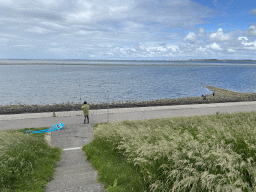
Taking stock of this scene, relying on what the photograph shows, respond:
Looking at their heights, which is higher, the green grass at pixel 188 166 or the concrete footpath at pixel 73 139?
the green grass at pixel 188 166

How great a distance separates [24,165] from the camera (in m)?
6.15

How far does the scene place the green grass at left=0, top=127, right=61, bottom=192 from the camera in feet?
17.1

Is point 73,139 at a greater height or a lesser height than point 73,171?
lesser

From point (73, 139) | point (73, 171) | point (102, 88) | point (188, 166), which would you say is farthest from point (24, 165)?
point (102, 88)

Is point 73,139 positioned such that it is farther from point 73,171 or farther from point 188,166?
point 188,166

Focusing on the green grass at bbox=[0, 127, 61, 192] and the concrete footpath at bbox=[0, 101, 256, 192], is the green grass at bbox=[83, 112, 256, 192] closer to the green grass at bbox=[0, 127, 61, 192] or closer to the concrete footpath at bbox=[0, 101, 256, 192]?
the concrete footpath at bbox=[0, 101, 256, 192]

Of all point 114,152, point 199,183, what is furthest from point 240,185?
point 114,152

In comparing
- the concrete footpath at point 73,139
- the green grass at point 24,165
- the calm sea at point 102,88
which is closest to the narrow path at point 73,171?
the concrete footpath at point 73,139

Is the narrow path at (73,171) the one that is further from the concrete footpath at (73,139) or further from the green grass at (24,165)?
the green grass at (24,165)

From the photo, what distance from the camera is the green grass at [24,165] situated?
5.21m

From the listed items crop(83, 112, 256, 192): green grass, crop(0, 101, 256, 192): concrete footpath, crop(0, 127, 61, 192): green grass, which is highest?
crop(83, 112, 256, 192): green grass

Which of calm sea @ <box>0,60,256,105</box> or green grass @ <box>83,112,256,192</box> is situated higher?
green grass @ <box>83,112,256,192</box>

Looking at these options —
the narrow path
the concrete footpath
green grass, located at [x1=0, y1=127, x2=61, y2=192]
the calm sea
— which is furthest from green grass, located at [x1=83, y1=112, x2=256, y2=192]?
the calm sea

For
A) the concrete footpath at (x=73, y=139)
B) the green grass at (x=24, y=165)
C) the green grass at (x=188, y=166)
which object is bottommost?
the concrete footpath at (x=73, y=139)
